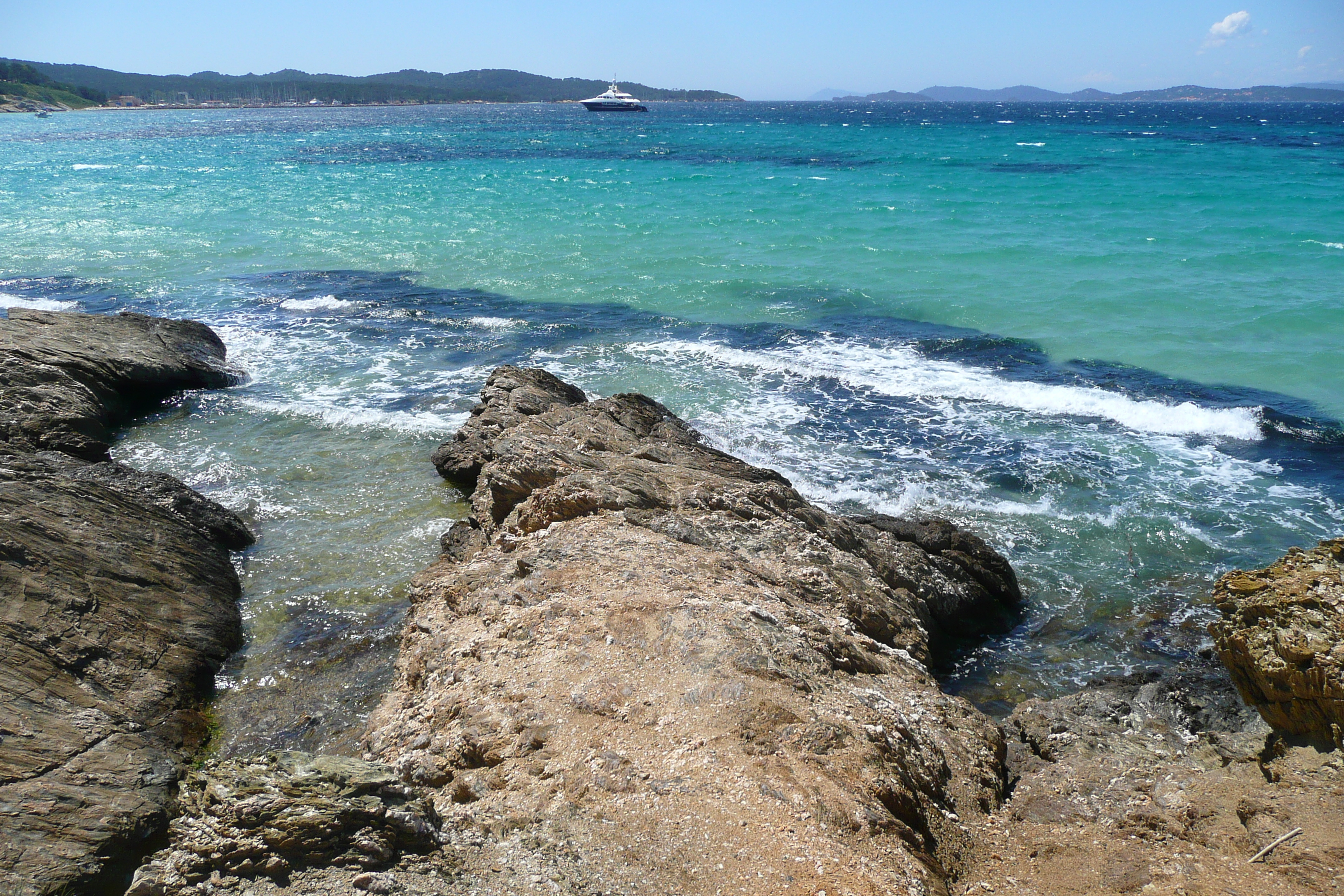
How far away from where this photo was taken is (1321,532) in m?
9.99

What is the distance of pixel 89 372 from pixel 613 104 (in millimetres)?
148204

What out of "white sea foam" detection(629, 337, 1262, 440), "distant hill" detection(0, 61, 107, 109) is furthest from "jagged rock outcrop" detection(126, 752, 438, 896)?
"distant hill" detection(0, 61, 107, 109)

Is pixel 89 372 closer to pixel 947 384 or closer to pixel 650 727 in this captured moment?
pixel 650 727

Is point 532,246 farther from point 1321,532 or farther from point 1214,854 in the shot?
point 1214,854

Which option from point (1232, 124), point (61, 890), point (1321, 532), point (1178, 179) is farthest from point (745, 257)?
point (1232, 124)

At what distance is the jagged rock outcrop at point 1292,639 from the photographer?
188 inches

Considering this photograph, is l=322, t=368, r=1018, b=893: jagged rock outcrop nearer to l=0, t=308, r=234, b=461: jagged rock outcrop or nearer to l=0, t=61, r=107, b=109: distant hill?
l=0, t=308, r=234, b=461: jagged rock outcrop

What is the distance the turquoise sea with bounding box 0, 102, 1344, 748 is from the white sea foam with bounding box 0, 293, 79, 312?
27 cm

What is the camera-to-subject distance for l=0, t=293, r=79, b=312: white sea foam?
18984 mm

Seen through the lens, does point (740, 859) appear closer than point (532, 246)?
Yes

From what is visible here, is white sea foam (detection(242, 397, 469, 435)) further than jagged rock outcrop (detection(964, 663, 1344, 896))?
Yes

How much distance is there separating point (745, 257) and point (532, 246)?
281 inches

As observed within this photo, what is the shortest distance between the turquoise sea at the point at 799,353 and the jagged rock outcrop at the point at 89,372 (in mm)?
744

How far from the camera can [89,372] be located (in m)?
12.0
